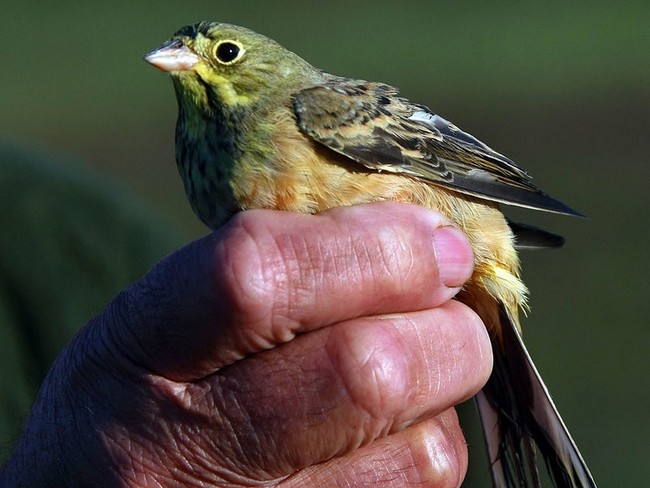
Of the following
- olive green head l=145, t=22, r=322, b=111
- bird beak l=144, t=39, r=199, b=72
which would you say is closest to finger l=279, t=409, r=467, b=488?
olive green head l=145, t=22, r=322, b=111

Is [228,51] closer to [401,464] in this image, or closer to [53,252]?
[401,464]

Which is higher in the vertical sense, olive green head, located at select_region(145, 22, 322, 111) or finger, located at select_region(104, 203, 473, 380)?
olive green head, located at select_region(145, 22, 322, 111)

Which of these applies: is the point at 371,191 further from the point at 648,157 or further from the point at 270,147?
the point at 648,157

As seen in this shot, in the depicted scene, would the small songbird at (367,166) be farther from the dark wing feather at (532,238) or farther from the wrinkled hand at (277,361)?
the wrinkled hand at (277,361)

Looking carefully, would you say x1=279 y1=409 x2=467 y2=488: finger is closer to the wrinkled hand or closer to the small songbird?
the wrinkled hand

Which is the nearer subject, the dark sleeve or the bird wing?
the bird wing

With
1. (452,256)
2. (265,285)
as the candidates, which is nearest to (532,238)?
(452,256)
